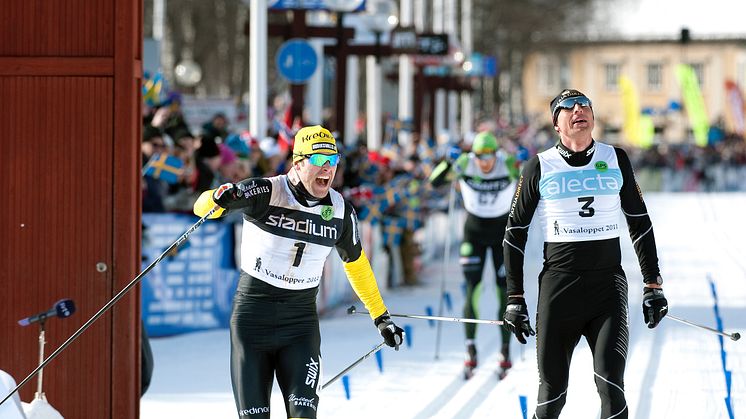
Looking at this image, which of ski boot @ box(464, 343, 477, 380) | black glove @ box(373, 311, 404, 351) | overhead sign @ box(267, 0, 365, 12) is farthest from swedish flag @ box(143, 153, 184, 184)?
black glove @ box(373, 311, 404, 351)

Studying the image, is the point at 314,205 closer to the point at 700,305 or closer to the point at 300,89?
the point at 700,305

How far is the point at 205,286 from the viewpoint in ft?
43.7

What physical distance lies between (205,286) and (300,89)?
573 centimetres

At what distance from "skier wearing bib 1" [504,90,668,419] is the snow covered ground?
91 centimetres

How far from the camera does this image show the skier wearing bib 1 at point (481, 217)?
11312mm

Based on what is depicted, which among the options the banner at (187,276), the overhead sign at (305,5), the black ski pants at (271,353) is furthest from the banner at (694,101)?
the black ski pants at (271,353)

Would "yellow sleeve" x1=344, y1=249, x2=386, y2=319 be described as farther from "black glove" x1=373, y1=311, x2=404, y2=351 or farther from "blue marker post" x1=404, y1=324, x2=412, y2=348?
"blue marker post" x1=404, y1=324, x2=412, y2=348

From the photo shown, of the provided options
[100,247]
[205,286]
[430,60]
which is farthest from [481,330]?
[430,60]

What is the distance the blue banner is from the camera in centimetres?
1281

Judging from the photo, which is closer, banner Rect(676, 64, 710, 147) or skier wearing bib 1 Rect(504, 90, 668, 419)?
skier wearing bib 1 Rect(504, 90, 668, 419)

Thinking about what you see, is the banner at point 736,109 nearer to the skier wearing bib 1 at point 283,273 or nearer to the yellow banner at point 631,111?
the yellow banner at point 631,111

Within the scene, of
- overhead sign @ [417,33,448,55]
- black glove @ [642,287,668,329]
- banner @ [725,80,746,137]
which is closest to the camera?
black glove @ [642,287,668,329]

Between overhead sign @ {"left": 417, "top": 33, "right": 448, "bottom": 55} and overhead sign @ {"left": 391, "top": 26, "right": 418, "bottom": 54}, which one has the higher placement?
overhead sign @ {"left": 417, "top": 33, "right": 448, "bottom": 55}

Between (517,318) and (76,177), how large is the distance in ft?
8.37
